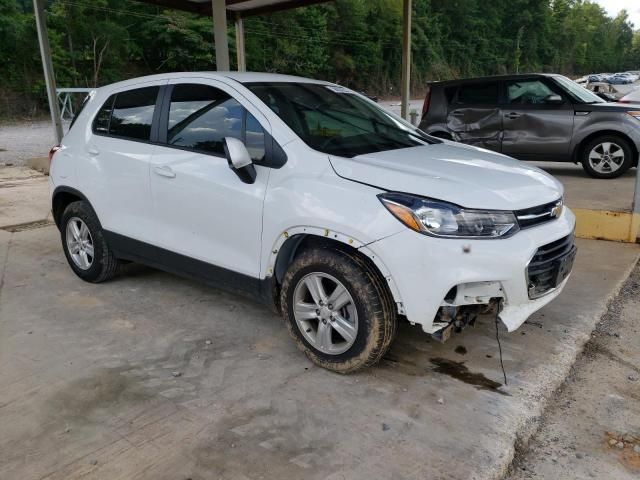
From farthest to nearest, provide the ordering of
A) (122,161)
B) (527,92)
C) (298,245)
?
(527,92) → (122,161) → (298,245)

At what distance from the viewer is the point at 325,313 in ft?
10.4

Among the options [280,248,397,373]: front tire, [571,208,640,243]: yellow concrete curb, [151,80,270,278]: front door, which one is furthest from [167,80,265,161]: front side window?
[571,208,640,243]: yellow concrete curb

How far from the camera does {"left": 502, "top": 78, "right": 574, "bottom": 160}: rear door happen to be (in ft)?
29.2

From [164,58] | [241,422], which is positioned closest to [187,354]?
[241,422]

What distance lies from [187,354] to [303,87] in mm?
2020

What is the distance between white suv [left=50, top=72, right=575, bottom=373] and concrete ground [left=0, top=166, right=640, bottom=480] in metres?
0.37

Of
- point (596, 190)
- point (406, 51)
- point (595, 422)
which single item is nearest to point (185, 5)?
point (406, 51)

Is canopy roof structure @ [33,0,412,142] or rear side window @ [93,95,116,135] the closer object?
rear side window @ [93,95,116,135]

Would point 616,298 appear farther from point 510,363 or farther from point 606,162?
point 606,162

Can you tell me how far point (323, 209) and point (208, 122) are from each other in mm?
1181

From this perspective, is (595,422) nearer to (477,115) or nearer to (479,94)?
(477,115)

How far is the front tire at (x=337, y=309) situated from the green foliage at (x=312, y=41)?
3246 cm

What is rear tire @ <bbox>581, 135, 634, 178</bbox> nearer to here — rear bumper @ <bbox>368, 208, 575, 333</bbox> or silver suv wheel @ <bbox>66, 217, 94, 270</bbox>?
rear bumper @ <bbox>368, 208, 575, 333</bbox>

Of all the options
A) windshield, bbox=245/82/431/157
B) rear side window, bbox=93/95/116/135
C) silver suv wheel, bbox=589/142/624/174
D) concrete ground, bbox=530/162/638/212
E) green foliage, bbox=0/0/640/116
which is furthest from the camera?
green foliage, bbox=0/0/640/116
